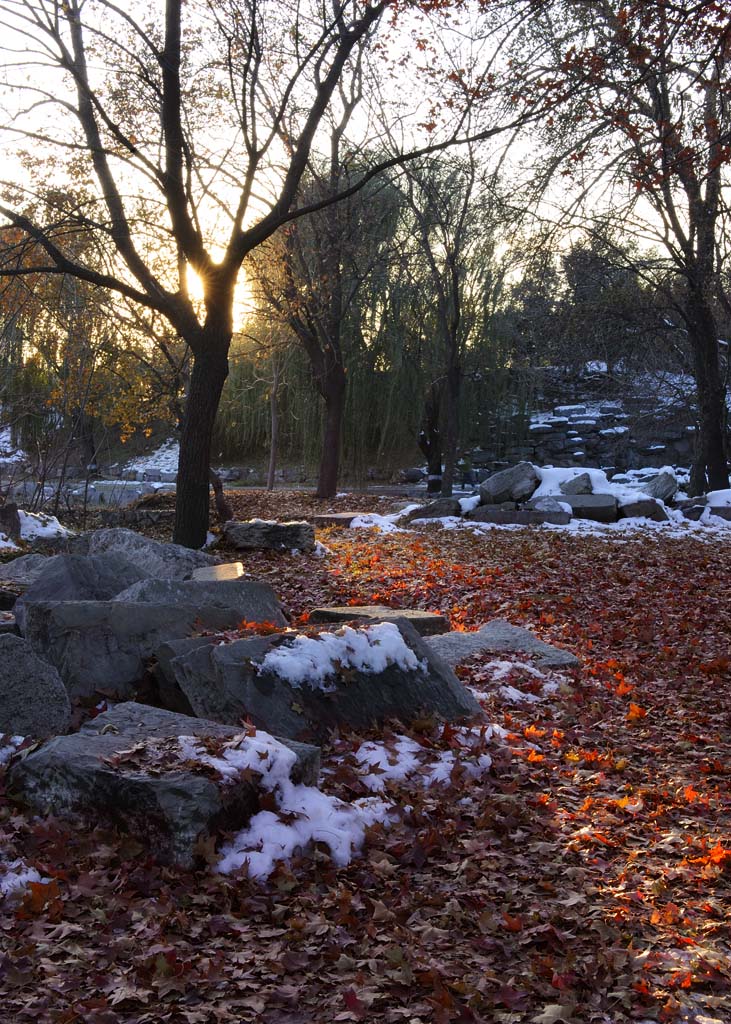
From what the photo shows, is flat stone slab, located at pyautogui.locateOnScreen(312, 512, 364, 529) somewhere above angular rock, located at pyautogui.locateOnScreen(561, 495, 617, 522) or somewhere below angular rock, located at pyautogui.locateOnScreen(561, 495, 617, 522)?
below

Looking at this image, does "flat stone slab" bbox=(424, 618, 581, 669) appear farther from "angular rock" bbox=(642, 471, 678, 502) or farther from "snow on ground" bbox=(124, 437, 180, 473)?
"snow on ground" bbox=(124, 437, 180, 473)

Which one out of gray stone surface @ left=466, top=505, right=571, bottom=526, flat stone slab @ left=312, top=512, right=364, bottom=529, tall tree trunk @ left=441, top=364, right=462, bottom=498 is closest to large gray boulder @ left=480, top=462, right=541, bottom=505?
gray stone surface @ left=466, top=505, right=571, bottom=526

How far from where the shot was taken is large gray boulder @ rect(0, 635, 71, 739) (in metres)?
4.50

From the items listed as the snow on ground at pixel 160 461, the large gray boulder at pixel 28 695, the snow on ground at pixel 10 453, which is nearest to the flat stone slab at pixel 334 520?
the snow on ground at pixel 10 453

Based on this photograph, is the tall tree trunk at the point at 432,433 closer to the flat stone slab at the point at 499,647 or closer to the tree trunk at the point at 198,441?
the tree trunk at the point at 198,441

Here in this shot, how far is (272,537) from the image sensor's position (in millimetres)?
12023

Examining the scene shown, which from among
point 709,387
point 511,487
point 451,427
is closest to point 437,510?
point 511,487

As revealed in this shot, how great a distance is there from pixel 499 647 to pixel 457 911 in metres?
3.56

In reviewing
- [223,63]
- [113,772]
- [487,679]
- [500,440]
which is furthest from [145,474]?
[113,772]

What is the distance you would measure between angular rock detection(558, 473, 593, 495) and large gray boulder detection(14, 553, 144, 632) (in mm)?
10262

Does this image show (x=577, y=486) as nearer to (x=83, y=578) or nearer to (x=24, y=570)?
(x=24, y=570)

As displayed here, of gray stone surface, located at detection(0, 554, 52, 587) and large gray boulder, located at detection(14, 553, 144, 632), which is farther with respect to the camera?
gray stone surface, located at detection(0, 554, 52, 587)

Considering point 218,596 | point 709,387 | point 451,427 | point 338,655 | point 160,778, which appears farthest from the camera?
point 451,427

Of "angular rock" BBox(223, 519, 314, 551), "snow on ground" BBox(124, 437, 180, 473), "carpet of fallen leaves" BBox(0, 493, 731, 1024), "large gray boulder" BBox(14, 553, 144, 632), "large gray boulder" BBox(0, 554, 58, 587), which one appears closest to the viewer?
"carpet of fallen leaves" BBox(0, 493, 731, 1024)
